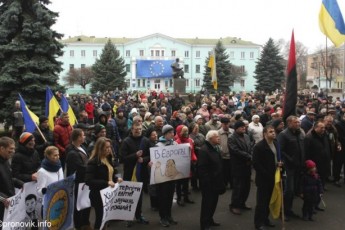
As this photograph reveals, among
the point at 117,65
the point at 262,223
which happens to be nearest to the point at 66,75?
the point at 117,65

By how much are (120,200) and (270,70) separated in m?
49.0

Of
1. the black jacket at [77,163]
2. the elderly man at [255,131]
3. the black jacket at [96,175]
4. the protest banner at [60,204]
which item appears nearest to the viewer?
the protest banner at [60,204]

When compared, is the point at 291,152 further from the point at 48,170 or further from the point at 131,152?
the point at 48,170

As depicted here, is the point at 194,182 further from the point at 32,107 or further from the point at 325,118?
the point at 32,107

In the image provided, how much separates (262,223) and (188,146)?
1.93 meters

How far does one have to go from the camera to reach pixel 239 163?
7.52m

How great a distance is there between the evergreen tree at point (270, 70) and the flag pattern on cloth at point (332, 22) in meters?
40.2

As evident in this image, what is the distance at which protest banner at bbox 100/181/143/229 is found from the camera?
5.55 m

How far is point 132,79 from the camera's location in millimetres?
83000

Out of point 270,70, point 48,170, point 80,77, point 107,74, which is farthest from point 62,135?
point 80,77

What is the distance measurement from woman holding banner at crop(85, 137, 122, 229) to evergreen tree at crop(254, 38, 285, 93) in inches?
1907

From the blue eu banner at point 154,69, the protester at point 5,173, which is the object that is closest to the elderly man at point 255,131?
the protester at point 5,173

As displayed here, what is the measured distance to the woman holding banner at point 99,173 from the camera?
5.55 m

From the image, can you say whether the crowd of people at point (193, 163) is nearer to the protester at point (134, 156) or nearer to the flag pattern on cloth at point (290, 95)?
the protester at point (134, 156)
